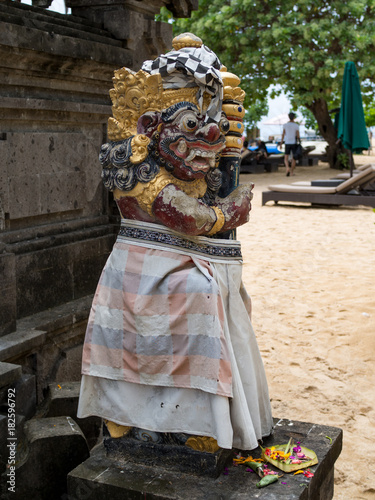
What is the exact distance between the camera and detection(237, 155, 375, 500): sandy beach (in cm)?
387

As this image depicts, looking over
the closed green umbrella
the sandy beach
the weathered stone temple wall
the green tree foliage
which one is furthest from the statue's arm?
the green tree foliage

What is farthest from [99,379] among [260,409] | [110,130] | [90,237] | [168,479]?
[90,237]

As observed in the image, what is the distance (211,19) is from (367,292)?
14140mm

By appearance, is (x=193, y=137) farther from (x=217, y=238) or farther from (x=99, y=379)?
(x=99, y=379)

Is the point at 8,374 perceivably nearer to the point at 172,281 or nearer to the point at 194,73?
the point at 172,281

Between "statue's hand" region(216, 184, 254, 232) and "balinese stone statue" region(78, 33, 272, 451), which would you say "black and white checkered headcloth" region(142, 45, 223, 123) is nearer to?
"balinese stone statue" region(78, 33, 272, 451)

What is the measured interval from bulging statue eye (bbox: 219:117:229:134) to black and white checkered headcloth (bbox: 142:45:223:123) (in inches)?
1.9

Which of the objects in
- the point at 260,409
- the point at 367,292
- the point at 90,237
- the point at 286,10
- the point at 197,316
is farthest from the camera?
the point at 286,10

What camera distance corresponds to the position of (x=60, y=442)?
279 centimetres

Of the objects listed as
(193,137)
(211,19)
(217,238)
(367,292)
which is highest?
(211,19)

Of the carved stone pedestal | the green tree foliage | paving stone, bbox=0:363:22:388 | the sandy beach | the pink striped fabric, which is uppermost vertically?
the green tree foliage

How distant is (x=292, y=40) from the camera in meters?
18.7

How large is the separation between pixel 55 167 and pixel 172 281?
1.66 metres

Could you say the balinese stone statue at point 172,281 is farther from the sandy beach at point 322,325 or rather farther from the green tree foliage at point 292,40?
the green tree foliage at point 292,40
